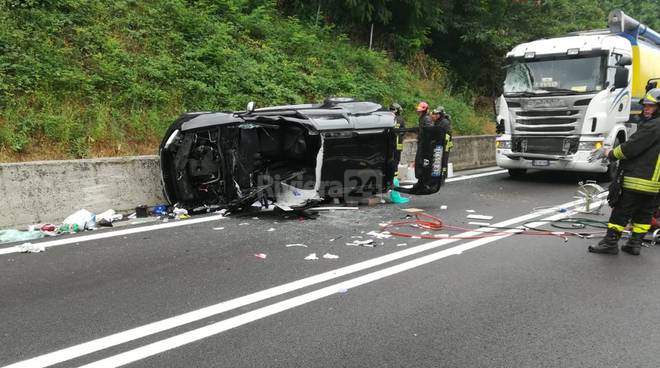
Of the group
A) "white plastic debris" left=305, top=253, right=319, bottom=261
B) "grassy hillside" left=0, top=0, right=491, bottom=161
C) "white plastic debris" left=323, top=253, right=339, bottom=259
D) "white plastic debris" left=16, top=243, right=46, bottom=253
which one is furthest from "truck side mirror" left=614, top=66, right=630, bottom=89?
"white plastic debris" left=16, top=243, right=46, bottom=253

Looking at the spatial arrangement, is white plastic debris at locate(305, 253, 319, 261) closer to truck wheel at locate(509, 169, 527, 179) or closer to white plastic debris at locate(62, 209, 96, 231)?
white plastic debris at locate(62, 209, 96, 231)

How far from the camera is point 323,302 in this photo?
12.6ft

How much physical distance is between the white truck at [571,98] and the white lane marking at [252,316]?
5570mm

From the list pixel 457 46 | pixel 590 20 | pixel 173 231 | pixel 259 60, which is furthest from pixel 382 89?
pixel 590 20

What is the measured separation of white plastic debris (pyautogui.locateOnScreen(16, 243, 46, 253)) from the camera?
198 inches

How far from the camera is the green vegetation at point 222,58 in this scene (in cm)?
770

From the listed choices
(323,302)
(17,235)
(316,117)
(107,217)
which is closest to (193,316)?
(323,302)

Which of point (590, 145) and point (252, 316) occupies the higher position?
point (590, 145)

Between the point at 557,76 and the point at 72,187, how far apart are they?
29.3 ft

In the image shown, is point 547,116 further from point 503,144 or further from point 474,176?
point 474,176

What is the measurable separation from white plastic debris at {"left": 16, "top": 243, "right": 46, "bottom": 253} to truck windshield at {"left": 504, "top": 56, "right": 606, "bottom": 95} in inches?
352

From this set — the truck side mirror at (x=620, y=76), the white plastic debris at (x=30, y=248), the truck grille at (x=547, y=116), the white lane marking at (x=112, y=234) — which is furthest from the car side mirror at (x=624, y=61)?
the white plastic debris at (x=30, y=248)

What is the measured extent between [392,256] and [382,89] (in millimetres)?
9388

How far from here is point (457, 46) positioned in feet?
61.9
